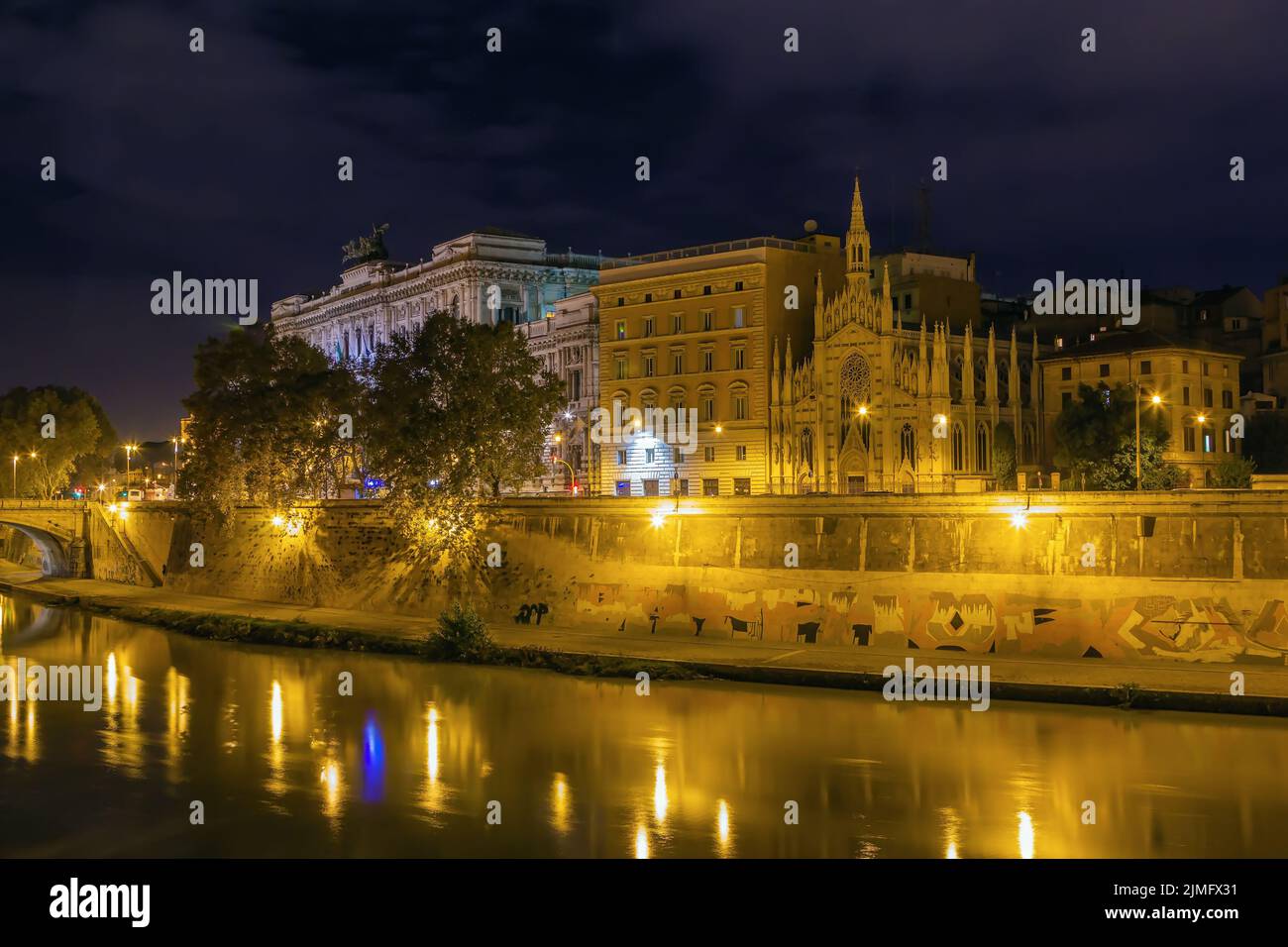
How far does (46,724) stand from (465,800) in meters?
14.7

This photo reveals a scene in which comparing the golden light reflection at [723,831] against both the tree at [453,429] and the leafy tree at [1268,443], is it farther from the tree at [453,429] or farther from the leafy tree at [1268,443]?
the leafy tree at [1268,443]

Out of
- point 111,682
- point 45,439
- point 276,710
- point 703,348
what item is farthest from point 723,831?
point 45,439

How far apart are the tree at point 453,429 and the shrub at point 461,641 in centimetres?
759

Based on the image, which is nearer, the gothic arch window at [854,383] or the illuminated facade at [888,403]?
the illuminated facade at [888,403]

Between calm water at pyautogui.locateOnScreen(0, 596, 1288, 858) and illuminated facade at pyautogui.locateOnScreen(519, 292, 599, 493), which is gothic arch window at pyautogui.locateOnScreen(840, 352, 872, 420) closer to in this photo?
illuminated facade at pyautogui.locateOnScreen(519, 292, 599, 493)

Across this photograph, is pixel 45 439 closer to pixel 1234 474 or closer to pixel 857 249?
pixel 857 249

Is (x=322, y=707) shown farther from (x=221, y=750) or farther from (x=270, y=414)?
(x=270, y=414)

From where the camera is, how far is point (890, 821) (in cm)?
2506

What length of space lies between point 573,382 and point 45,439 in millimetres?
49421

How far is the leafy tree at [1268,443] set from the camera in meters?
57.7

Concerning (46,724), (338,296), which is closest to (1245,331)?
(46,724)

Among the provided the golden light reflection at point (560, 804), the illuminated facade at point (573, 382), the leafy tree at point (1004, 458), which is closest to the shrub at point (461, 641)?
the golden light reflection at point (560, 804)
